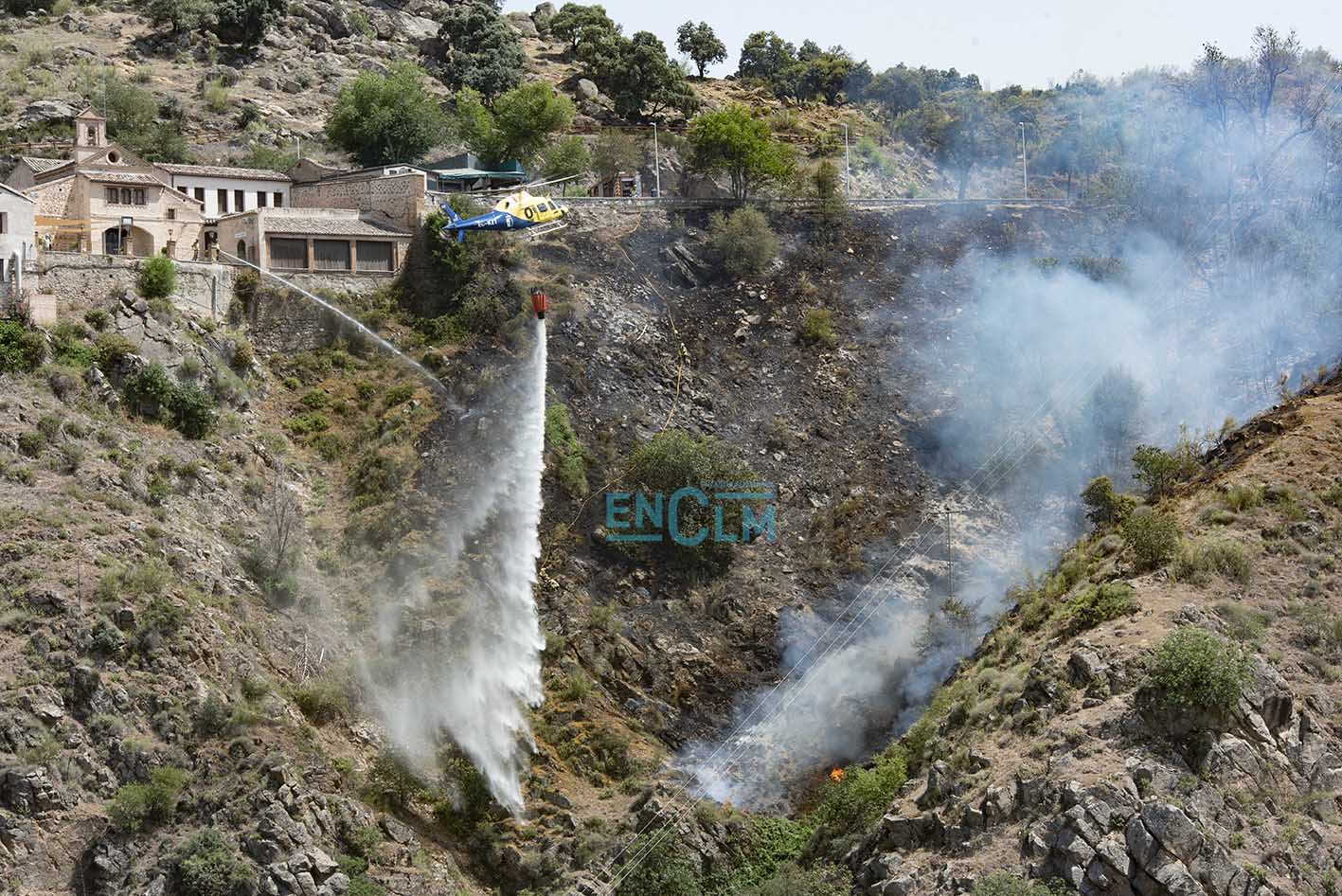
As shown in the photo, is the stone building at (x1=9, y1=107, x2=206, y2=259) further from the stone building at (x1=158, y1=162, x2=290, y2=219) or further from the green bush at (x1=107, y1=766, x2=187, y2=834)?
the green bush at (x1=107, y1=766, x2=187, y2=834)

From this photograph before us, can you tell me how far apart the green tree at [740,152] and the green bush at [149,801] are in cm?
4274

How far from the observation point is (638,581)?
6525 cm

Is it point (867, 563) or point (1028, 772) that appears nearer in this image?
point (1028, 772)

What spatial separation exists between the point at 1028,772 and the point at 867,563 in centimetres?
1730

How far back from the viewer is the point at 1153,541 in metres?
56.6

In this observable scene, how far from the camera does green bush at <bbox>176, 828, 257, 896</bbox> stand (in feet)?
165

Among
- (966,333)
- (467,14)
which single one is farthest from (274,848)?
(467,14)

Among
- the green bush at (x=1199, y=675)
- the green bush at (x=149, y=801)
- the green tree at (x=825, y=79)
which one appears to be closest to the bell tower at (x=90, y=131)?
the green bush at (x=149, y=801)

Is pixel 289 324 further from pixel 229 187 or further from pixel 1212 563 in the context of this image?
pixel 1212 563

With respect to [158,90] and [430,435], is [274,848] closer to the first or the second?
[430,435]

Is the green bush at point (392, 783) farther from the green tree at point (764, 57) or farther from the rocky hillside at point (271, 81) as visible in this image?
the green tree at point (764, 57)

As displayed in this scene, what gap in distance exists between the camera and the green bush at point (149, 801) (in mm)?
51094

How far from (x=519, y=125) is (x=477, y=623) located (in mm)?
34923

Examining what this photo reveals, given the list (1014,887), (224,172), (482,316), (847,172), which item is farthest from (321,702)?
(847,172)
